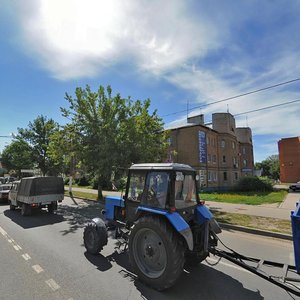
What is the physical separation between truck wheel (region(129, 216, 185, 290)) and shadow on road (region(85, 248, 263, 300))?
17cm

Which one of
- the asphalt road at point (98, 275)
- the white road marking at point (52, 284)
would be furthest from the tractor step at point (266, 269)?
the white road marking at point (52, 284)

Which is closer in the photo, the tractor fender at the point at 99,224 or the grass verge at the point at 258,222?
the tractor fender at the point at 99,224

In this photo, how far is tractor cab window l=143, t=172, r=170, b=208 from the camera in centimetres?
496

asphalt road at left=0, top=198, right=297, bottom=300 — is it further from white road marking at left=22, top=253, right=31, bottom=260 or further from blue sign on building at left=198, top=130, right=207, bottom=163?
blue sign on building at left=198, top=130, right=207, bottom=163

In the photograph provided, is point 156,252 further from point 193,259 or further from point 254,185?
point 254,185

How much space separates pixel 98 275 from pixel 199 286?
6.56 feet

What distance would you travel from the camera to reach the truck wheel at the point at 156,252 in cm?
433

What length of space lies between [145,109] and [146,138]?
7.75 feet

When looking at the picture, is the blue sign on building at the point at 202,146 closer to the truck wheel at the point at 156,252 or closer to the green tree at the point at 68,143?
the green tree at the point at 68,143

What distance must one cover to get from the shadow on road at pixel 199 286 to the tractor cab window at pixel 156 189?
1.48m

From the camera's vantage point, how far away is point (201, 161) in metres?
33.3

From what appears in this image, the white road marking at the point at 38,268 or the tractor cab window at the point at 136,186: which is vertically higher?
the tractor cab window at the point at 136,186

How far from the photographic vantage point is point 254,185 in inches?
1238

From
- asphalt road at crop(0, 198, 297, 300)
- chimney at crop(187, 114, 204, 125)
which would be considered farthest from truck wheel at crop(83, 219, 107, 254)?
chimney at crop(187, 114, 204, 125)
